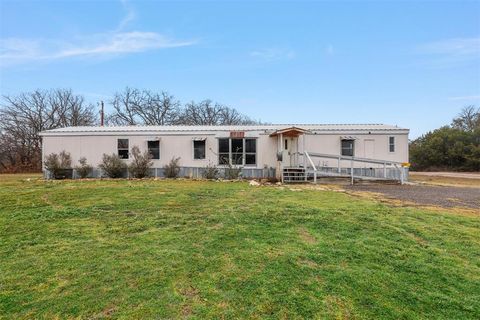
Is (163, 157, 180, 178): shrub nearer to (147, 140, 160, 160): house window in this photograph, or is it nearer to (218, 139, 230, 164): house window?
(147, 140, 160, 160): house window

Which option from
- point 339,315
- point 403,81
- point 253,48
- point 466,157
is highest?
point 253,48

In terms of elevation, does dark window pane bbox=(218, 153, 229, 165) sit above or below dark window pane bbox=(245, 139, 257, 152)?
below

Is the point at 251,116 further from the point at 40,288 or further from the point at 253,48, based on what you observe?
the point at 40,288

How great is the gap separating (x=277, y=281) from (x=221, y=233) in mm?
1550

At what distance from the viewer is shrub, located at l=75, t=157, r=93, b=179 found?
1435 centimetres

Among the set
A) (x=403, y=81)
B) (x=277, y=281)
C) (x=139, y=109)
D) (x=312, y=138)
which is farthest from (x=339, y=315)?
(x=139, y=109)

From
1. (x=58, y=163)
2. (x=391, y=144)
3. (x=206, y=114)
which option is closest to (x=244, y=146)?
(x=391, y=144)

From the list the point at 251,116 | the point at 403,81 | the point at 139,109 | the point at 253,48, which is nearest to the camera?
the point at 253,48

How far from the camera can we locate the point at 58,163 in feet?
47.2

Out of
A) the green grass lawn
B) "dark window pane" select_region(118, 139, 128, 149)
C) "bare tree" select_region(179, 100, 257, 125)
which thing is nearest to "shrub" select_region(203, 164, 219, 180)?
"dark window pane" select_region(118, 139, 128, 149)

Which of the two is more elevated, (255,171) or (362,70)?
(362,70)

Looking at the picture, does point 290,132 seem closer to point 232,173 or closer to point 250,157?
point 250,157

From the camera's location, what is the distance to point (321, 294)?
2715mm

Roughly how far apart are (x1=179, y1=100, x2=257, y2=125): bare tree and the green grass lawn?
112 feet
